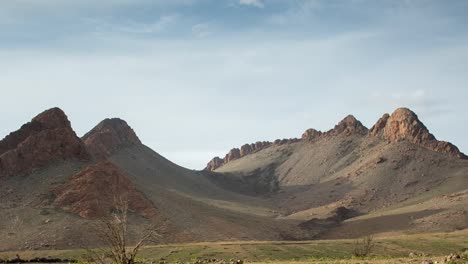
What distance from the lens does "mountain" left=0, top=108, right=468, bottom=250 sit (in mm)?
80562

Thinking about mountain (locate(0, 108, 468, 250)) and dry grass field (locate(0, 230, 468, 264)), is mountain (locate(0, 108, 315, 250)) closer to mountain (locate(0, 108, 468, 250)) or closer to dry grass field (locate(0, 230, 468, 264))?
mountain (locate(0, 108, 468, 250))

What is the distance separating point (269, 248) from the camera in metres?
62.5

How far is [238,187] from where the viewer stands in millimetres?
178625

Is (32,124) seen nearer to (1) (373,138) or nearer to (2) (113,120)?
(2) (113,120)

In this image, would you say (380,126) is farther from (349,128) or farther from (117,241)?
(117,241)

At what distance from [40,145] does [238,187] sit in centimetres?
9211

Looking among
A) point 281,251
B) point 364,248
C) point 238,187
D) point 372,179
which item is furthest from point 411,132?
point 281,251

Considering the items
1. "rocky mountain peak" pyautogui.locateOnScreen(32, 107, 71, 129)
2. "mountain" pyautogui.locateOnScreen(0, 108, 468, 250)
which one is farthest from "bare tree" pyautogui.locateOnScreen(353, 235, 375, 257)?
"rocky mountain peak" pyautogui.locateOnScreen(32, 107, 71, 129)

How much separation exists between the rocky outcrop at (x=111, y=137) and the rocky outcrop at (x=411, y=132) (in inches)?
2879

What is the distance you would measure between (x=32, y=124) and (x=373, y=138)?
10330 cm

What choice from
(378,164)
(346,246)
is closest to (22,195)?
(346,246)

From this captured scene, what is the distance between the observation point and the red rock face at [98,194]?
80.4 metres

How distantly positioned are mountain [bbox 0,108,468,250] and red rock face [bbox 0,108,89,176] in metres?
0.19

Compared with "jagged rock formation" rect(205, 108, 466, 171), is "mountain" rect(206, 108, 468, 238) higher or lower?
lower
